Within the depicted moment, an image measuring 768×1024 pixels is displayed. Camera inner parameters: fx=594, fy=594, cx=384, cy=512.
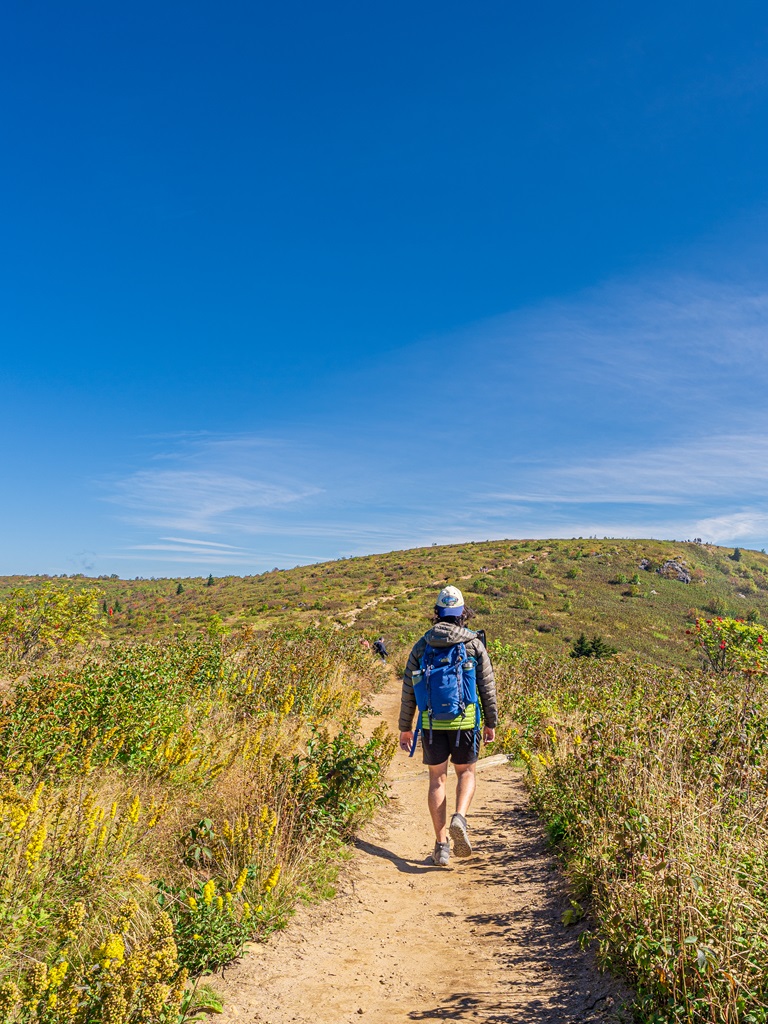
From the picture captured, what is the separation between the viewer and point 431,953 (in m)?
3.57

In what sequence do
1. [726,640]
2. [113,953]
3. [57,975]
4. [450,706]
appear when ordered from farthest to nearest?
[726,640]
[450,706]
[113,953]
[57,975]

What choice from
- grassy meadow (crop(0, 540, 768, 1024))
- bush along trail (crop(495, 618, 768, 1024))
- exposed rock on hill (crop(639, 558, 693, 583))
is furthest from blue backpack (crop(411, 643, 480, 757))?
exposed rock on hill (crop(639, 558, 693, 583))

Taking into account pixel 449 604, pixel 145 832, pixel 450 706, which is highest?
pixel 449 604

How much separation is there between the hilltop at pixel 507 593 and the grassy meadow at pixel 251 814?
8.86 meters

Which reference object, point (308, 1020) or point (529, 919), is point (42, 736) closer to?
point (308, 1020)

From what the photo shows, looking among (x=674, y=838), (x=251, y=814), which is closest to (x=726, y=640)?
(x=674, y=838)

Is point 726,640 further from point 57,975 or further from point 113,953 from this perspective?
point 57,975

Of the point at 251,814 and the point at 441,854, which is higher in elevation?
the point at 251,814

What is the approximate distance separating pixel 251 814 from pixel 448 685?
1709mm

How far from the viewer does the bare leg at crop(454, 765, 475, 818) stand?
4.87m

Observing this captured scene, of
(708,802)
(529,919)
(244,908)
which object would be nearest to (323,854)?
(244,908)

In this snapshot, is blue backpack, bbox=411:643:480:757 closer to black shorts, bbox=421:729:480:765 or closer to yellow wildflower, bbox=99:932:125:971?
black shorts, bbox=421:729:480:765

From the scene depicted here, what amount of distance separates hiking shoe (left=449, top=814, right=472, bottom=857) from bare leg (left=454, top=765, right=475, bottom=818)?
0.08 meters

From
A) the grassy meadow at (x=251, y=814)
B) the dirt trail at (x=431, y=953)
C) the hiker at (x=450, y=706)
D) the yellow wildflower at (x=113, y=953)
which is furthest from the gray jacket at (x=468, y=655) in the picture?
the yellow wildflower at (x=113, y=953)
